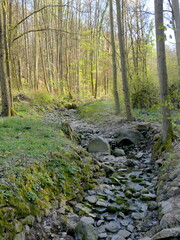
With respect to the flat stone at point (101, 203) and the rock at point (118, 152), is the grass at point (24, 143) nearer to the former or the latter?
the flat stone at point (101, 203)

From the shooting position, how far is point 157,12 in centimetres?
589

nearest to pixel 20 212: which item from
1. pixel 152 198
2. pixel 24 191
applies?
pixel 24 191

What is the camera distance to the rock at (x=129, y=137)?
834 centimetres

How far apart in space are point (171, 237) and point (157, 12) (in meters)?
5.35

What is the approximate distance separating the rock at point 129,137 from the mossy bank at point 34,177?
8.47 feet

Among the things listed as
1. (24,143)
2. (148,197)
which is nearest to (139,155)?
(148,197)

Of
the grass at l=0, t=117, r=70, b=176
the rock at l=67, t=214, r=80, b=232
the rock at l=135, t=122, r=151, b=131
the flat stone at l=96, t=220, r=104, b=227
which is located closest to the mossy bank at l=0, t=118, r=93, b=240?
the grass at l=0, t=117, r=70, b=176

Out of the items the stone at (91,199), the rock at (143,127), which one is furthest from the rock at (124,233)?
the rock at (143,127)

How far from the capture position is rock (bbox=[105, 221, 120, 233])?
143 inches

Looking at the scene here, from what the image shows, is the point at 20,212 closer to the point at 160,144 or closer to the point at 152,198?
the point at 152,198

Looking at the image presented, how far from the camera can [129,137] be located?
8406 mm

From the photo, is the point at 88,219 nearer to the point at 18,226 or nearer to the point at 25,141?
the point at 18,226

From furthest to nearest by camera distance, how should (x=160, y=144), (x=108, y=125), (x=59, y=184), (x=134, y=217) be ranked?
(x=108, y=125)
(x=160, y=144)
(x=59, y=184)
(x=134, y=217)

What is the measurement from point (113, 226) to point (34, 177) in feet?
5.25
